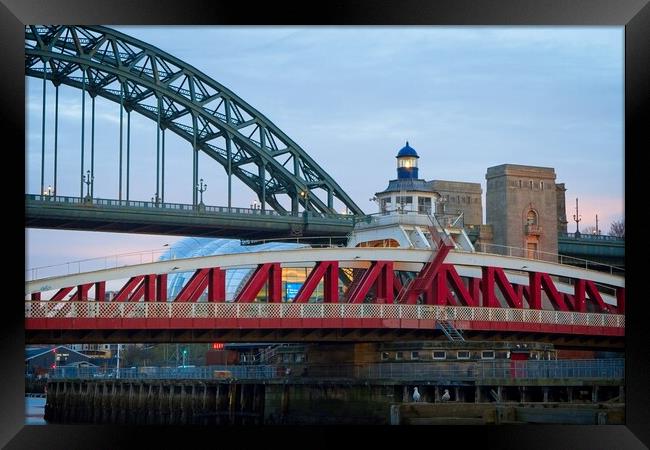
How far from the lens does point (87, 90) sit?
162 feet

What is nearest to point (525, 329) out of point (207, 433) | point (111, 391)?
point (111, 391)

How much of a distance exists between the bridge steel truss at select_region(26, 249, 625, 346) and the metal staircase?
0.14 m

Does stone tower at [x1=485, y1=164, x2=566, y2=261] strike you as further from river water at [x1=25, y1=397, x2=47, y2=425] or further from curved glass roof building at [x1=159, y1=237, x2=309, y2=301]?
river water at [x1=25, y1=397, x2=47, y2=425]

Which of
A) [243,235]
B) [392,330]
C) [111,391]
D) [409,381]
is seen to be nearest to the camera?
[409,381]

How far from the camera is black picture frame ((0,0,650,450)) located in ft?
57.2

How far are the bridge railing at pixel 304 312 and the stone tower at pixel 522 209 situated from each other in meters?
16.0

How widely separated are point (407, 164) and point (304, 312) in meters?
18.6

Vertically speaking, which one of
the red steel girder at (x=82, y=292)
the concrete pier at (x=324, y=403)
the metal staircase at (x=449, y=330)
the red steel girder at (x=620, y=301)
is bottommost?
the concrete pier at (x=324, y=403)

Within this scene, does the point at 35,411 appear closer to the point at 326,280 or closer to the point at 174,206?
the point at 174,206

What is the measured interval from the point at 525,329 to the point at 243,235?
21.0 meters
